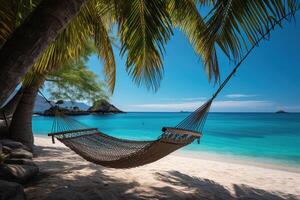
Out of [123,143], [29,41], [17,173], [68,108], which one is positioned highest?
[29,41]

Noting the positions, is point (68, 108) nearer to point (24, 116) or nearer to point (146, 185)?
point (24, 116)

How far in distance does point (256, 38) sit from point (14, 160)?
6.78 feet

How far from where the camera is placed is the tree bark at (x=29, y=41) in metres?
1.02

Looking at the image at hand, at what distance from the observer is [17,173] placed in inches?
79.9

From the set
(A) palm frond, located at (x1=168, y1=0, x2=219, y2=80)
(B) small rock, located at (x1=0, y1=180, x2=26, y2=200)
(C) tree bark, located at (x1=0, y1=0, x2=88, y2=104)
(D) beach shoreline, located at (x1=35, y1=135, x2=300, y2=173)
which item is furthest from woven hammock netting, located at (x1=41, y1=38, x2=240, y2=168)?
(D) beach shoreline, located at (x1=35, y1=135, x2=300, y2=173)

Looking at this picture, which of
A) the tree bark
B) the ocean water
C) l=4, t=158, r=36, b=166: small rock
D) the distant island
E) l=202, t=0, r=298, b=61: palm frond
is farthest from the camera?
the ocean water

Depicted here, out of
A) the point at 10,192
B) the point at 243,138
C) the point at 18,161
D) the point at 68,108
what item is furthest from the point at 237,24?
the point at 243,138

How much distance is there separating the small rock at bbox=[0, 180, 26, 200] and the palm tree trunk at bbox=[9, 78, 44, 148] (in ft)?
7.43

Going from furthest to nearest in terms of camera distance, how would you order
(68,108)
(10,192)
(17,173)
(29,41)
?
(68,108)
(17,173)
(10,192)
(29,41)

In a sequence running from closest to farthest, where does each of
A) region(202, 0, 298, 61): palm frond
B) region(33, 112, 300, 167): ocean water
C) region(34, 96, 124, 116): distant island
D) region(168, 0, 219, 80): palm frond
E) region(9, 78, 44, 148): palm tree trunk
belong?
region(202, 0, 298, 61): palm frond < region(34, 96, 124, 116): distant island < region(168, 0, 219, 80): palm frond < region(9, 78, 44, 148): palm tree trunk < region(33, 112, 300, 167): ocean water

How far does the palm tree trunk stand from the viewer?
360 centimetres

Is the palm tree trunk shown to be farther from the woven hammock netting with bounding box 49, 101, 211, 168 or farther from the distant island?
the woven hammock netting with bounding box 49, 101, 211, 168

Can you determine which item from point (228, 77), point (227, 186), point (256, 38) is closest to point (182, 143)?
point (228, 77)

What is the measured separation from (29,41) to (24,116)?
2.89 metres
